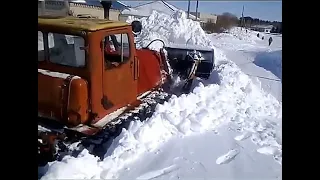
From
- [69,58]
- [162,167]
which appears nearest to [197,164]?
[162,167]

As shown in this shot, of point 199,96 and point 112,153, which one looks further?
point 199,96

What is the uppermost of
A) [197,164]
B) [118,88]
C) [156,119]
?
[118,88]

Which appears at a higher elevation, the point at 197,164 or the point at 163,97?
→ the point at 163,97

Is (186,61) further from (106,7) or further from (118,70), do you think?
(118,70)

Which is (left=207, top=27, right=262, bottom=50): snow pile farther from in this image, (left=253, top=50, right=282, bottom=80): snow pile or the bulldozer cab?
the bulldozer cab

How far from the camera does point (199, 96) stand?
3.79 meters

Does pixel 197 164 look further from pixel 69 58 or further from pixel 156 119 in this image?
pixel 69 58

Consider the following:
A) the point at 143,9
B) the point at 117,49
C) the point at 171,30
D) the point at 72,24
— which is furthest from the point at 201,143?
the point at 171,30

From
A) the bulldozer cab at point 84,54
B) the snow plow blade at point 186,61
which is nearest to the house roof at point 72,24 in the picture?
the bulldozer cab at point 84,54

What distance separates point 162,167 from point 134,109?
78 cm

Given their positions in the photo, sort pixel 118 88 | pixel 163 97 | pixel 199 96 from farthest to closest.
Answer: pixel 199 96 < pixel 163 97 < pixel 118 88

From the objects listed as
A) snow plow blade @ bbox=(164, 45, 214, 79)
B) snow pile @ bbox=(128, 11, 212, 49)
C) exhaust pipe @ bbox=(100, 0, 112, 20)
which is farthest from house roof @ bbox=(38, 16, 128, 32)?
snow pile @ bbox=(128, 11, 212, 49)

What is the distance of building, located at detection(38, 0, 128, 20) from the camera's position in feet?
8.18
